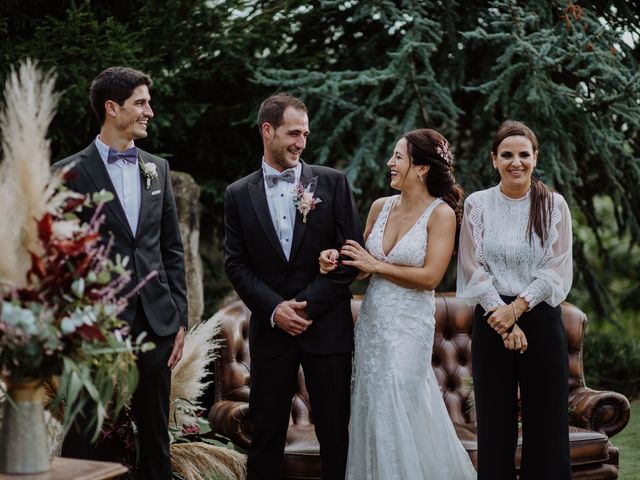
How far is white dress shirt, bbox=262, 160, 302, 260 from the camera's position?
3.88 metres

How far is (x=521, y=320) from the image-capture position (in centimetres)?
386

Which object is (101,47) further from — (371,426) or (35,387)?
(35,387)

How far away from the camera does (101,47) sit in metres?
6.09

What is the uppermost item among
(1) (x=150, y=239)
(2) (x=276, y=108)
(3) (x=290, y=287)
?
(2) (x=276, y=108)

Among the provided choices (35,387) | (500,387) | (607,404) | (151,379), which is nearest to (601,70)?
(607,404)

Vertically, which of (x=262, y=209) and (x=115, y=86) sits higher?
(x=115, y=86)

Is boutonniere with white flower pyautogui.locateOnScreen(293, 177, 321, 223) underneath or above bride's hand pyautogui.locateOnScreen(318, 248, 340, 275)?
above


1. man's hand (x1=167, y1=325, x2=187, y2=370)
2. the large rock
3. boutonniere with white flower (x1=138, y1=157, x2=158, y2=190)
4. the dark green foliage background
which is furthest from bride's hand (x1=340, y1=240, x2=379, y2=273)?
the large rock

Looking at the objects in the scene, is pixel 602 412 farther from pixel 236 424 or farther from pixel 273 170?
pixel 273 170

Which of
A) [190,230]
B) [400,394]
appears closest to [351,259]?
[400,394]

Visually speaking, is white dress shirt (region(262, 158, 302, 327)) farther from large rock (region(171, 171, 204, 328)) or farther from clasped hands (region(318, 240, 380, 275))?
large rock (region(171, 171, 204, 328))

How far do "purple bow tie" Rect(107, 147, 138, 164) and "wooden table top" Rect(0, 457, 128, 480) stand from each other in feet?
4.81

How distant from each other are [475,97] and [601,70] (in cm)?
150

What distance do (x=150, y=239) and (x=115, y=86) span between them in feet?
2.24
